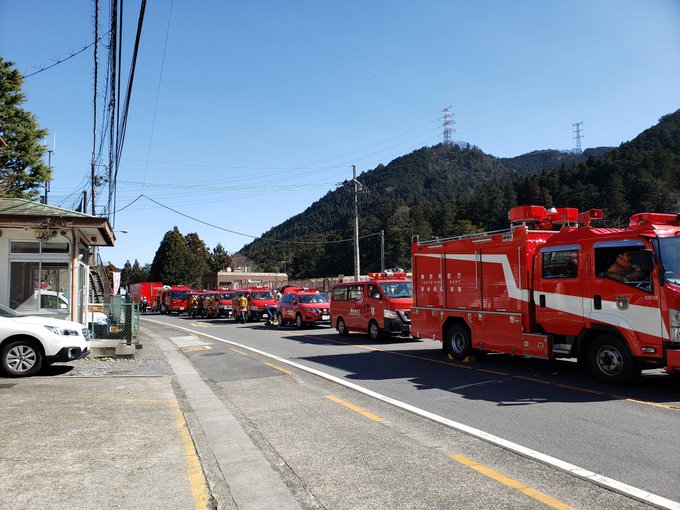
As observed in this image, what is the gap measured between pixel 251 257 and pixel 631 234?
136m

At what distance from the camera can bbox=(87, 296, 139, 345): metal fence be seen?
16.4 meters

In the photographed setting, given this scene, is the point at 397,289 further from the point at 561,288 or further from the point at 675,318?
the point at 675,318

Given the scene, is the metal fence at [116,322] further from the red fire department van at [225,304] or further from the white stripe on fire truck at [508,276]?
the red fire department van at [225,304]

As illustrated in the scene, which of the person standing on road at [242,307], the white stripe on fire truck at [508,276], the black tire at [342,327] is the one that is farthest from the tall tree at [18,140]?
the white stripe on fire truck at [508,276]

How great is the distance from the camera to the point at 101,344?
14688 mm

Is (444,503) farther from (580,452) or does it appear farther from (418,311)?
(418,311)

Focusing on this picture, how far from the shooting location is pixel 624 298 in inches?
354

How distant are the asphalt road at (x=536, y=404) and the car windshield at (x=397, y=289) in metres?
3.39

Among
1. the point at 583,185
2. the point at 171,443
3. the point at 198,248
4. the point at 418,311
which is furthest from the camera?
the point at 198,248

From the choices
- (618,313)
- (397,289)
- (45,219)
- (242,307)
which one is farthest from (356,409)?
(242,307)

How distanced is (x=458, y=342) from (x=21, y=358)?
9361mm

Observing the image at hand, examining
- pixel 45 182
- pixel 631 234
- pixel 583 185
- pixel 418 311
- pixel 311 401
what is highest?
pixel 583 185

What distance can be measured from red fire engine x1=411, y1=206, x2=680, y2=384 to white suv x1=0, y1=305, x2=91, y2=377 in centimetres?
846

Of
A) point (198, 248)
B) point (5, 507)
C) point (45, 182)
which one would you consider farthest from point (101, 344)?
point (198, 248)
